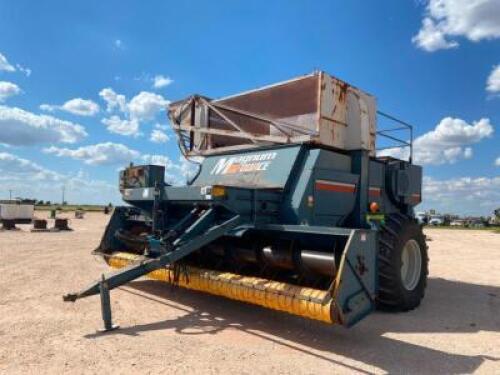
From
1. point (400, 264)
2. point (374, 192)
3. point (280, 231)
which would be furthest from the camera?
point (374, 192)

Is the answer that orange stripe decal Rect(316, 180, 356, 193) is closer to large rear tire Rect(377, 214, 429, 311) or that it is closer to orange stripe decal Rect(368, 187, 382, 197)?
orange stripe decal Rect(368, 187, 382, 197)

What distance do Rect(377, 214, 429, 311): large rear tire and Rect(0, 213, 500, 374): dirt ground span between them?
22 centimetres

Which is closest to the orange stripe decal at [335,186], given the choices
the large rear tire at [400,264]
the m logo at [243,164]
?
the large rear tire at [400,264]

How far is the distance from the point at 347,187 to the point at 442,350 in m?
2.69

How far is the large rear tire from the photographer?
6.25m

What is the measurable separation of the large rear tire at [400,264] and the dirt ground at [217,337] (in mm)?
215

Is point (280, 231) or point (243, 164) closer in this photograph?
point (280, 231)

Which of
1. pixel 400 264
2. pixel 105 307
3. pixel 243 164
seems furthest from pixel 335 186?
pixel 105 307

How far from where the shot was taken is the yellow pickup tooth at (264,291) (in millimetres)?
4602

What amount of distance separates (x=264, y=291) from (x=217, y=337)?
73cm

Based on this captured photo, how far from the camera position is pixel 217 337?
504 centimetres

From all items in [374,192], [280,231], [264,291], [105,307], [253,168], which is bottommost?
[105,307]

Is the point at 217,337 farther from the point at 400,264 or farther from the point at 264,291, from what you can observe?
the point at 400,264

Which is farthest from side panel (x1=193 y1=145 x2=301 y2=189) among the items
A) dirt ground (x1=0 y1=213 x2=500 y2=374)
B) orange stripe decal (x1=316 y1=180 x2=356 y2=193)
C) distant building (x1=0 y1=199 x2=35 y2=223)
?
distant building (x1=0 y1=199 x2=35 y2=223)
